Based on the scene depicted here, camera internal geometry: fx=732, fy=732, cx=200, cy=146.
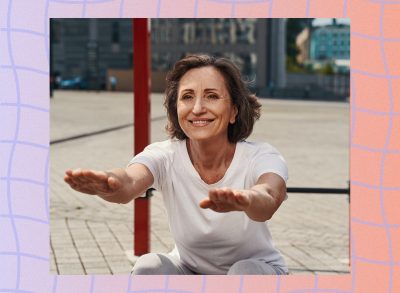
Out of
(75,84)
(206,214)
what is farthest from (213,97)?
(75,84)

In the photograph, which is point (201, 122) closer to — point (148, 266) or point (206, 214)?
point (206, 214)

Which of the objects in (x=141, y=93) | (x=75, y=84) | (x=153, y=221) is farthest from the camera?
(x=75, y=84)

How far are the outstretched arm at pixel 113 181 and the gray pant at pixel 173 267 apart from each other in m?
0.22

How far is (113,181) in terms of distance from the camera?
1782 mm

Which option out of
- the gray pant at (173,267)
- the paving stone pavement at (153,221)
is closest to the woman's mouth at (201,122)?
the gray pant at (173,267)

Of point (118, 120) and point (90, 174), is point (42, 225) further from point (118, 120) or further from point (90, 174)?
point (118, 120)

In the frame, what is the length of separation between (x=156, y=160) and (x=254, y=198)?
1.71 feet

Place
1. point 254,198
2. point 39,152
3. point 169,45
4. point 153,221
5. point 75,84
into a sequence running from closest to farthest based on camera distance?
point 254,198 → point 39,152 → point 153,221 → point 169,45 → point 75,84

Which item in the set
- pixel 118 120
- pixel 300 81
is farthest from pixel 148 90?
pixel 300 81

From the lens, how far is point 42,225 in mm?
1988

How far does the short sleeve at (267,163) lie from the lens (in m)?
1.99

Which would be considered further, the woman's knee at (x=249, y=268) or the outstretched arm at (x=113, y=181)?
the woman's knee at (x=249, y=268)

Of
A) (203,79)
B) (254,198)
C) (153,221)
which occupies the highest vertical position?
(203,79)

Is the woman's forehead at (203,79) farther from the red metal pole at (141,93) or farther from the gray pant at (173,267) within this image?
the red metal pole at (141,93)
